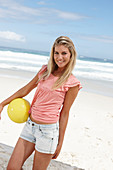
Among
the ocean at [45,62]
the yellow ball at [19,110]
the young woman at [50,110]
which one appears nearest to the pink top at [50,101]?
the young woman at [50,110]

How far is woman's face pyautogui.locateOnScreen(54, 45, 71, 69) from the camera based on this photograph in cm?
261

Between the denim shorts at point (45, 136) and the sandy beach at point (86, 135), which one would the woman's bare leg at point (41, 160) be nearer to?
the denim shorts at point (45, 136)

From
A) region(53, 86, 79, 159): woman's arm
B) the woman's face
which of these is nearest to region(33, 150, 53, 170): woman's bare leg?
region(53, 86, 79, 159): woman's arm

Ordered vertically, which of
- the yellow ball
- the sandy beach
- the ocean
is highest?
the yellow ball

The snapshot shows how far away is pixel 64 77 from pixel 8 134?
3.05m

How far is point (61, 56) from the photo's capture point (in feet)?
8.57

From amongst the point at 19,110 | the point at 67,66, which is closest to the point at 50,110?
the point at 19,110

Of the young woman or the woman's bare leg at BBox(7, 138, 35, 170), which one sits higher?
the young woman

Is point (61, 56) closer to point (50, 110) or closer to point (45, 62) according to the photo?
point (50, 110)

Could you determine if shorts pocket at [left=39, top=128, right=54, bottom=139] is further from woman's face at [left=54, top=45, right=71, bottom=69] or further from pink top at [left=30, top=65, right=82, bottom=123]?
woman's face at [left=54, top=45, right=71, bottom=69]

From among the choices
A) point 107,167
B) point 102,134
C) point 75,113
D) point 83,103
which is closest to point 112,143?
point 102,134

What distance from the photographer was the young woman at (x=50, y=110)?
2.56m

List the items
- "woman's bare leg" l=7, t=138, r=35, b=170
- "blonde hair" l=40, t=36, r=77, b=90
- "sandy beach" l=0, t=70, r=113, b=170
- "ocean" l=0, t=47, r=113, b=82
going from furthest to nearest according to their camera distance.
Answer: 1. "ocean" l=0, t=47, r=113, b=82
2. "sandy beach" l=0, t=70, r=113, b=170
3. "woman's bare leg" l=7, t=138, r=35, b=170
4. "blonde hair" l=40, t=36, r=77, b=90

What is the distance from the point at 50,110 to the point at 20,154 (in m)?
0.61
